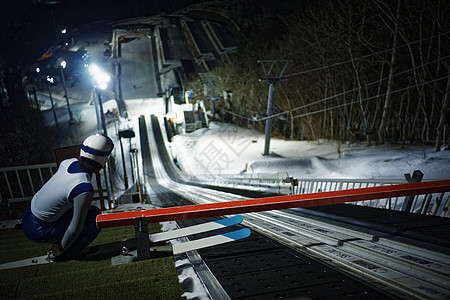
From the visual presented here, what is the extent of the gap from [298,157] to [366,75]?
11.3 meters

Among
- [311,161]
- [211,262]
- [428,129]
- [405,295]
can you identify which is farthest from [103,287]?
[428,129]

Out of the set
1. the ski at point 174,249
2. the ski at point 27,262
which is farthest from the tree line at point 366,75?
the ski at point 27,262

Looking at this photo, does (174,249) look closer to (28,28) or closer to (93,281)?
(93,281)

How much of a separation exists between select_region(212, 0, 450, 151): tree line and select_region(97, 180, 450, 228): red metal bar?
392 inches

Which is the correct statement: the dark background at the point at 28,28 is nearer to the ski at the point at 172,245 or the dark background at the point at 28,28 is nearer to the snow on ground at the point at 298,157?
the snow on ground at the point at 298,157

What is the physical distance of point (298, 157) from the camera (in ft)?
68.8

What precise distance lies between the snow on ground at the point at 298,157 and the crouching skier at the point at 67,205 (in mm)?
8887

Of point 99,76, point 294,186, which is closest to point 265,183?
point 294,186

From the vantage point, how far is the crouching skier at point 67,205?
101 inches

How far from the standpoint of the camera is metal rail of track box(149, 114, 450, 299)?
203 cm

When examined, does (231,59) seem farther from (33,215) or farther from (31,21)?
(33,215)

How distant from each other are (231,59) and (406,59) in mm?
35604

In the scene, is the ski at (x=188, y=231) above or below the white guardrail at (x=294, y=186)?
above

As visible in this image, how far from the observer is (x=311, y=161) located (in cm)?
1797
